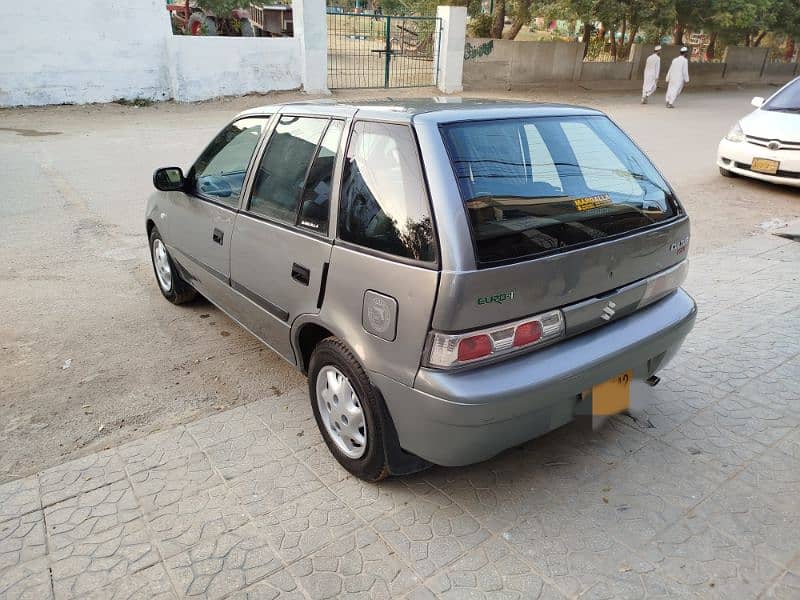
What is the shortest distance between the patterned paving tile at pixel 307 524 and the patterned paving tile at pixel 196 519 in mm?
139

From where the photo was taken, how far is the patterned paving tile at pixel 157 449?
294 centimetres

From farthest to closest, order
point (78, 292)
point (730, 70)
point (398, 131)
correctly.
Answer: point (730, 70) < point (78, 292) < point (398, 131)

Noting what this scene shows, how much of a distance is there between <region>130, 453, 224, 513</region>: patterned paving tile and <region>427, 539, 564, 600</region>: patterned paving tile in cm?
119

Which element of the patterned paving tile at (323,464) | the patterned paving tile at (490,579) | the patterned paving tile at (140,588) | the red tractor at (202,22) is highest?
the red tractor at (202,22)

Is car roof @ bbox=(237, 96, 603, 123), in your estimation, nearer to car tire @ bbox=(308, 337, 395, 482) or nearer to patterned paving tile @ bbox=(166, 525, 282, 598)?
car tire @ bbox=(308, 337, 395, 482)

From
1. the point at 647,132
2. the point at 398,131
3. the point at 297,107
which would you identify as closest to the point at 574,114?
the point at 398,131

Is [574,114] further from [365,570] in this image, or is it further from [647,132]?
[647,132]

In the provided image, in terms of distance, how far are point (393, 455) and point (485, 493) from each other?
0.50 metres

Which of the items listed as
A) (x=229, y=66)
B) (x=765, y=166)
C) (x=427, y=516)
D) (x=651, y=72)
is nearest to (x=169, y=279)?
(x=427, y=516)

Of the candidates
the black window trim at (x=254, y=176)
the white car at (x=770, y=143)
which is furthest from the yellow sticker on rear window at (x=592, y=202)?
the white car at (x=770, y=143)

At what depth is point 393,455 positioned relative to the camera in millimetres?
2607

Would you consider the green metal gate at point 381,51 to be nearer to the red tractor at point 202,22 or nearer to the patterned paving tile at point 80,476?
the red tractor at point 202,22

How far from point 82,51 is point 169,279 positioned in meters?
13.3

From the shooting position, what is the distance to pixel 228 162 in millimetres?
3842
